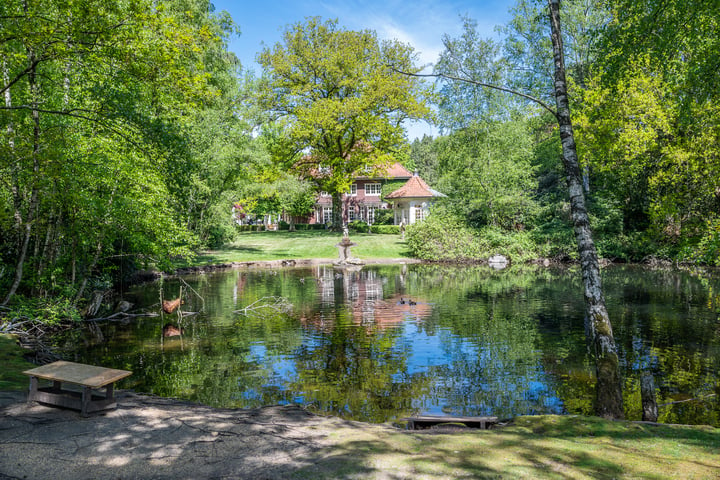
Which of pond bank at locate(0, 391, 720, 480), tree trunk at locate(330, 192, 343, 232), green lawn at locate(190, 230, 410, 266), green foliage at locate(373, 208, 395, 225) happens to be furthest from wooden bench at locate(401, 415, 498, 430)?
green foliage at locate(373, 208, 395, 225)

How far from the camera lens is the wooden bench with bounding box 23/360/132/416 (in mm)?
6031

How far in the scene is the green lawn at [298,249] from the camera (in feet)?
111

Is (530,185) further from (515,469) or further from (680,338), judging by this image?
(515,469)

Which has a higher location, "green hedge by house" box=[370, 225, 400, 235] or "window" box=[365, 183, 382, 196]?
"window" box=[365, 183, 382, 196]

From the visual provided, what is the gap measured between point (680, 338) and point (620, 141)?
17.8m

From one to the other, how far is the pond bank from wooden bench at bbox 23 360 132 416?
0.14 metres

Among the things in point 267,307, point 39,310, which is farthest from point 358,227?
point 39,310

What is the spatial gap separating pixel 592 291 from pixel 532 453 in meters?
4.13

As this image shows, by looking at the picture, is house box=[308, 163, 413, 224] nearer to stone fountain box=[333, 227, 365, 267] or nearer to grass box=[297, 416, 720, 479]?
stone fountain box=[333, 227, 365, 267]

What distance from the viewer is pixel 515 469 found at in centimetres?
444

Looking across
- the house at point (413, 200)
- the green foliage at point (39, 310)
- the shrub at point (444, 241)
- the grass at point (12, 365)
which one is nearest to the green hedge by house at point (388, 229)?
the house at point (413, 200)

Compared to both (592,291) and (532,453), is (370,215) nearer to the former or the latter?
(592,291)

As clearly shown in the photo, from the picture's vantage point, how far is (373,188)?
6109 cm

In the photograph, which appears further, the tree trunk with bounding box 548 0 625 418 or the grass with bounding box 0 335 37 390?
the grass with bounding box 0 335 37 390
